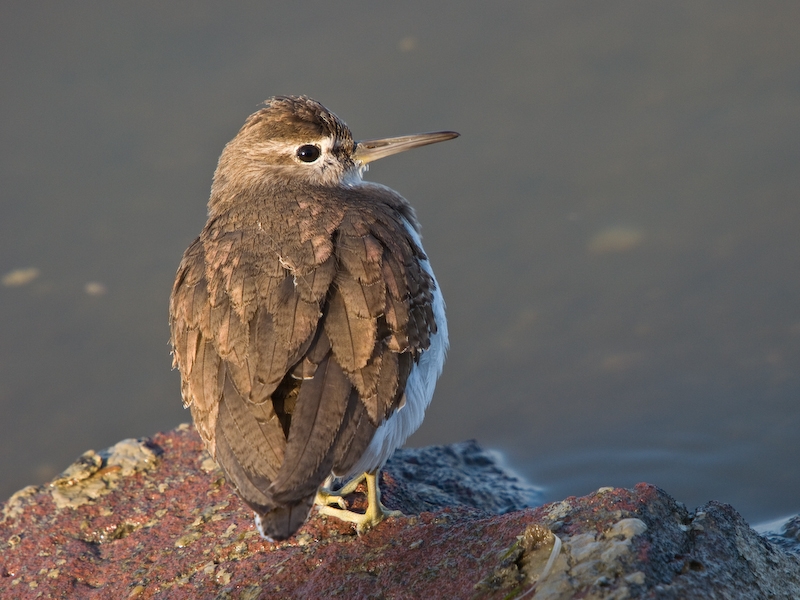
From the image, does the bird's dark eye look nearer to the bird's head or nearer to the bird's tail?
the bird's head

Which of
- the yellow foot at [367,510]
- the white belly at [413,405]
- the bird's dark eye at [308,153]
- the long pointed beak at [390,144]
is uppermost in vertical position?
the long pointed beak at [390,144]

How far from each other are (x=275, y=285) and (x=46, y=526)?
184 centimetres

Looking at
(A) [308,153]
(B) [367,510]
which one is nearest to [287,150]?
(A) [308,153]

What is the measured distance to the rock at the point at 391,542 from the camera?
110 inches

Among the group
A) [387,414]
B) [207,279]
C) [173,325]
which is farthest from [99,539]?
[387,414]

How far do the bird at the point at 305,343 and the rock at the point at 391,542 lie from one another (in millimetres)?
314

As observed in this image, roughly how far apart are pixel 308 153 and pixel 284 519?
2.37 meters

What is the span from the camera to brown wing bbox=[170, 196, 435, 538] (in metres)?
3.34

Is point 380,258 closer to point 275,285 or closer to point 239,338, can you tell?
point 275,285

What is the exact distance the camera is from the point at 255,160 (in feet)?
16.1

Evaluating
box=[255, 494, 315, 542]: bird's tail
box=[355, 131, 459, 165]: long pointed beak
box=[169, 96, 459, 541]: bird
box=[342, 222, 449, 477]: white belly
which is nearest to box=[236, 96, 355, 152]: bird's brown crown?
box=[355, 131, 459, 165]: long pointed beak

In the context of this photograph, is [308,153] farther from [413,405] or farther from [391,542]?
[391,542]

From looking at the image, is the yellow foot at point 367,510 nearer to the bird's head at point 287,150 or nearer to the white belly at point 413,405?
the white belly at point 413,405

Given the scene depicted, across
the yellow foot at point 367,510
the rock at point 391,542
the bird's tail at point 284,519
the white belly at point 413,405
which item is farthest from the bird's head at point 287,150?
the bird's tail at point 284,519
